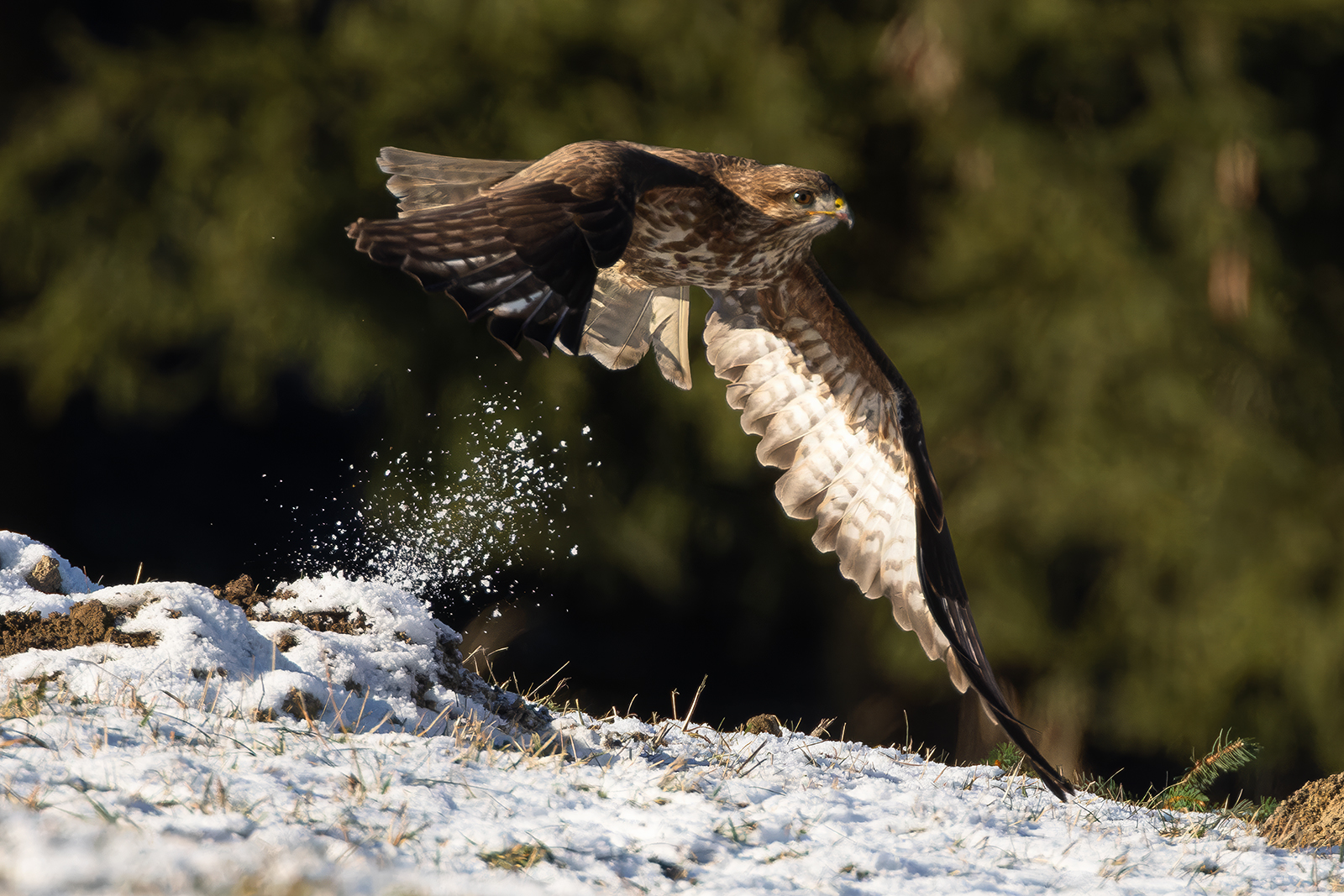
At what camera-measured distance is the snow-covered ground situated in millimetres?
2613

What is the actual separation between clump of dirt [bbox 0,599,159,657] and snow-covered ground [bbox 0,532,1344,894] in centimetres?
3

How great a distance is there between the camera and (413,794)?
3090mm

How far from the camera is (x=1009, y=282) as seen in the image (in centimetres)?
789

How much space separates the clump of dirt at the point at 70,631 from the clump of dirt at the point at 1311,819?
157 inches

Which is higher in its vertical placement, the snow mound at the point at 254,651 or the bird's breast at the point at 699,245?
the bird's breast at the point at 699,245

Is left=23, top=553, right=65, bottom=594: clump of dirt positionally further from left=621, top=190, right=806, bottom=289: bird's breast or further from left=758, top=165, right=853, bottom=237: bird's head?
left=758, top=165, right=853, bottom=237: bird's head

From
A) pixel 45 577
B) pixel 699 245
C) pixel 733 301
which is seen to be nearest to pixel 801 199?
pixel 699 245

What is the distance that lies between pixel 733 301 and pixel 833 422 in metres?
0.76

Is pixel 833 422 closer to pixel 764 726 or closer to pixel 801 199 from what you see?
pixel 801 199

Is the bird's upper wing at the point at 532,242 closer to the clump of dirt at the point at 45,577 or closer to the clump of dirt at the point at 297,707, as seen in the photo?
the clump of dirt at the point at 297,707

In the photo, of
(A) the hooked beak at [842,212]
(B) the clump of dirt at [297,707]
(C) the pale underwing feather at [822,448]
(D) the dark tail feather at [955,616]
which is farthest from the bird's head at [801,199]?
(B) the clump of dirt at [297,707]

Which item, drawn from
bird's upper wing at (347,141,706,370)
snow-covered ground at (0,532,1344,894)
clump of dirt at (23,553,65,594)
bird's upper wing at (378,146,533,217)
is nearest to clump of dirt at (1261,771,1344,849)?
snow-covered ground at (0,532,1344,894)

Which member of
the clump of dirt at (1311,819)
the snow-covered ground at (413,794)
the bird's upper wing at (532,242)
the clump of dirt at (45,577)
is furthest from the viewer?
the clump of dirt at (45,577)

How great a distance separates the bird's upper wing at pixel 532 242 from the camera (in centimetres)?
318
